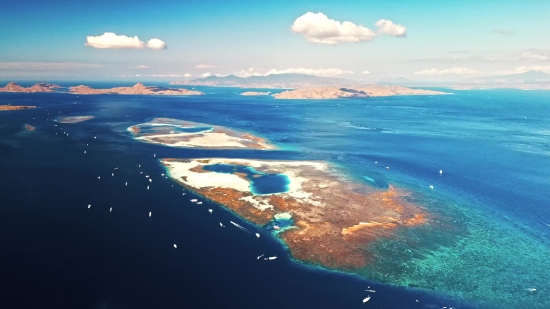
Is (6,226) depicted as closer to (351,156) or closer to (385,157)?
(351,156)

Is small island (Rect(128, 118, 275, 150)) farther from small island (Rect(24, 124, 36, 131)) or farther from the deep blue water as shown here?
small island (Rect(24, 124, 36, 131))

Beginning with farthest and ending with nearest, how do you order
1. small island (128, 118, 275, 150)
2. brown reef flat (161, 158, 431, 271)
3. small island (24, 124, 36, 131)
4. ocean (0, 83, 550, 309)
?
small island (24, 124, 36, 131) → small island (128, 118, 275, 150) → brown reef flat (161, 158, 431, 271) → ocean (0, 83, 550, 309)

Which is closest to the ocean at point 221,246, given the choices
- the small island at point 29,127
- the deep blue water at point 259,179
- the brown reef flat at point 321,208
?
the brown reef flat at point 321,208

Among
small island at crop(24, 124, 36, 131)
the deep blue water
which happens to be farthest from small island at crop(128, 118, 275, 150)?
small island at crop(24, 124, 36, 131)

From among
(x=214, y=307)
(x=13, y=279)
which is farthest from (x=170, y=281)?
(x=13, y=279)

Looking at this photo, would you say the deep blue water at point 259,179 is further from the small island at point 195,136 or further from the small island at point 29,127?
the small island at point 29,127
